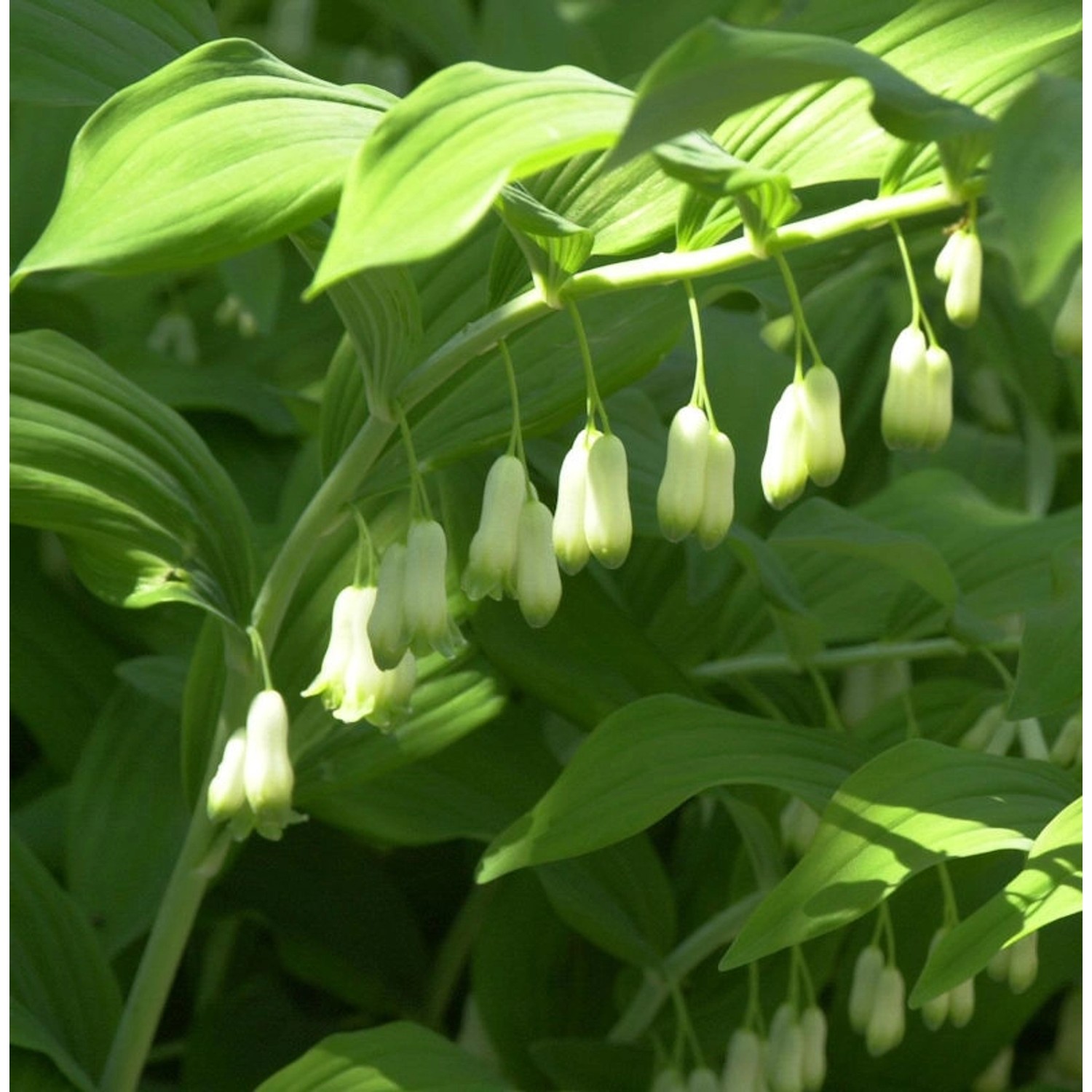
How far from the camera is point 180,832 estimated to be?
139cm

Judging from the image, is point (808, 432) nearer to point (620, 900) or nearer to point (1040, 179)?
point (1040, 179)

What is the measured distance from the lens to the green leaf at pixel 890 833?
0.91 metres

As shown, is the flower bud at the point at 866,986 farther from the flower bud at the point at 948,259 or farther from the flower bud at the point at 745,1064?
the flower bud at the point at 948,259

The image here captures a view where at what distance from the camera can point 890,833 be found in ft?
3.05

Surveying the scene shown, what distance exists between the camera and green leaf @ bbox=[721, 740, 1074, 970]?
0.91 m

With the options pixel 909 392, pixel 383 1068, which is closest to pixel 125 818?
pixel 383 1068

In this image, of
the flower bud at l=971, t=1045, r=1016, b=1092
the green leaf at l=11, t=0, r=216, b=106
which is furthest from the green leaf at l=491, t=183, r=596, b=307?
A: the flower bud at l=971, t=1045, r=1016, b=1092

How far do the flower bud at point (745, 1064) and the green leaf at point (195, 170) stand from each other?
2.34ft

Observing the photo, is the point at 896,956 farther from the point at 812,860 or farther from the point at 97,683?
the point at 97,683

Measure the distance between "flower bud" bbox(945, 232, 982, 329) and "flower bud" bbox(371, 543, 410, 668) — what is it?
0.34 metres

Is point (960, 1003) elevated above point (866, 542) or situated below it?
below

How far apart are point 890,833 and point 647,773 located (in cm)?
16

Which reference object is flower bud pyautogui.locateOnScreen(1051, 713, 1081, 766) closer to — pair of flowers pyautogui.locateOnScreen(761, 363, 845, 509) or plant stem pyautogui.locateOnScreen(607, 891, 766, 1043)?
plant stem pyautogui.locateOnScreen(607, 891, 766, 1043)

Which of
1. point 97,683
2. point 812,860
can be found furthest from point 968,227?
point 97,683
